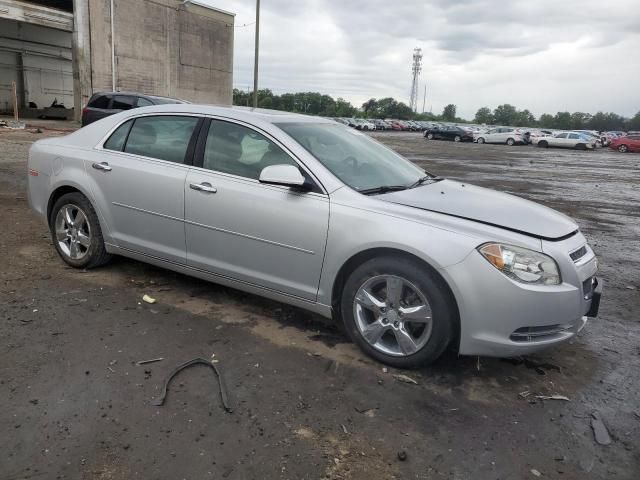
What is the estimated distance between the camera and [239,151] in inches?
160

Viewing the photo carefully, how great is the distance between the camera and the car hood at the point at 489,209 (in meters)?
3.39

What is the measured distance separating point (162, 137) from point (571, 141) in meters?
44.8

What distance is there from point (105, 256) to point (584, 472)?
4125mm

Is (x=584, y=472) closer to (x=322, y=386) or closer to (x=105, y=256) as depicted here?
(x=322, y=386)

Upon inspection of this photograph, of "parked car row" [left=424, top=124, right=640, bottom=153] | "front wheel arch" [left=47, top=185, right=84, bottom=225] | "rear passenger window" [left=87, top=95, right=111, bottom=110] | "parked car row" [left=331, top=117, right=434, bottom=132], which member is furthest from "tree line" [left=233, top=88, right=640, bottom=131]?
"front wheel arch" [left=47, top=185, right=84, bottom=225]

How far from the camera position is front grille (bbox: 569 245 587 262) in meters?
3.33

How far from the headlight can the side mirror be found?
1.26 metres

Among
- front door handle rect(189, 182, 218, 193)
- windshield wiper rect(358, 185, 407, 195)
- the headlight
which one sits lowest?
the headlight

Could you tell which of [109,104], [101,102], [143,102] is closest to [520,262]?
[143,102]

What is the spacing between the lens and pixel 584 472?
257cm

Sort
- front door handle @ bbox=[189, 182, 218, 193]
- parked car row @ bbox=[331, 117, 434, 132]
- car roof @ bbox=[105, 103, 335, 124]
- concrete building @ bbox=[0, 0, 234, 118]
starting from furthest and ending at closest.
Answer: parked car row @ bbox=[331, 117, 434, 132] → concrete building @ bbox=[0, 0, 234, 118] → car roof @ bbox=[105, 103, 335, 124] → front door handle @ bbox=[189, 182, 218, 193]

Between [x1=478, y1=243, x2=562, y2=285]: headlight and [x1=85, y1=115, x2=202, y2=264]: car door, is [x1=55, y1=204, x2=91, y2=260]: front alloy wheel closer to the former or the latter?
[x1=85, y1=115, x2=202, y2=264]: car door

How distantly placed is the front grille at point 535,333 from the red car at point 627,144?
45.5 m

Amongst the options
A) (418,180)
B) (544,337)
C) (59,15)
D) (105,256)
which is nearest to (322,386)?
(544,337)
